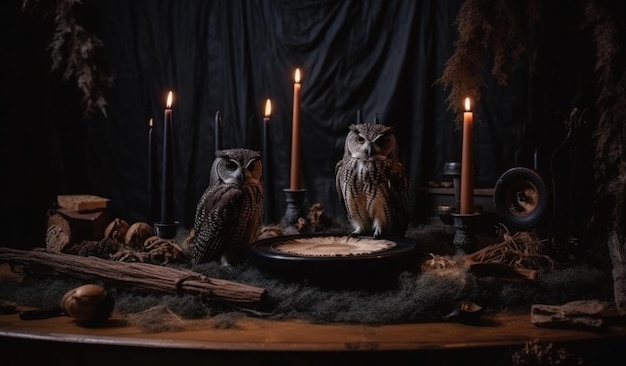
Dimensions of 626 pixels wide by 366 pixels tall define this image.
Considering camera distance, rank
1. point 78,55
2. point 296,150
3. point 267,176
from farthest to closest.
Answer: point 78,55, point 267,176, point 296,150

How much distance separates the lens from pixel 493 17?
1593mm

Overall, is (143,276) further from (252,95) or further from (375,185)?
(252,95)

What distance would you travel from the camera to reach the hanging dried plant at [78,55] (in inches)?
77.4

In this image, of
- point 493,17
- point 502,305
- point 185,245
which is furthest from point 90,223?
point 493,17

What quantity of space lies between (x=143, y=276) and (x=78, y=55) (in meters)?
1.18

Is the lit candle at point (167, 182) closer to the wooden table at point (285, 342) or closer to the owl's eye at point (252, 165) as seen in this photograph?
the owl's eye at point (252, 165)

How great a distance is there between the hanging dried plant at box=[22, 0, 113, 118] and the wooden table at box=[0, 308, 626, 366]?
1177 millimetres

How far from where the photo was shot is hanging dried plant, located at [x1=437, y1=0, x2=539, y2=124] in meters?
1.58

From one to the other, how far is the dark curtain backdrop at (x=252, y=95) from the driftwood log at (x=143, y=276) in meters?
0.61

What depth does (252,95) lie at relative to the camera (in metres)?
2.06

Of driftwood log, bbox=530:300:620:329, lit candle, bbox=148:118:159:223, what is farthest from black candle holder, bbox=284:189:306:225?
driftwood log, bbox=530:300:620:329

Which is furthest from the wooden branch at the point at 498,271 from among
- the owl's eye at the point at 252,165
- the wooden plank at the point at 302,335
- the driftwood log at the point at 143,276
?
the owl's eye at the point at 252,165

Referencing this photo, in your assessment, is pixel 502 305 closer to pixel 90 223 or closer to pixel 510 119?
pixel 510 119

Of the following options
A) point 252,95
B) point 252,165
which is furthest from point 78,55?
point 252,165
